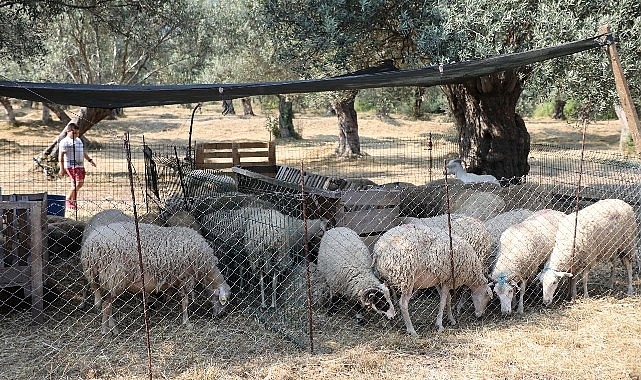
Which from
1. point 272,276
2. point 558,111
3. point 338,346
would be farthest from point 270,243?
point 558,111

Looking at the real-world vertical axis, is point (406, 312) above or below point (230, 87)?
below

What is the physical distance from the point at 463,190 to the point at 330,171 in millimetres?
10460

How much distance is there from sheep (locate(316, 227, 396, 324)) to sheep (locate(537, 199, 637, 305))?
1.96m

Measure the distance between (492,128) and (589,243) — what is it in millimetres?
5550

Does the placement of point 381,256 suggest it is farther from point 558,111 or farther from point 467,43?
point 558,111

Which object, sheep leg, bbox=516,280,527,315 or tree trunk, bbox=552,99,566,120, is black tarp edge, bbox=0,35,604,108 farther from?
tree trunk, bbox=552,99,566,120

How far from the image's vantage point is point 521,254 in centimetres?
717

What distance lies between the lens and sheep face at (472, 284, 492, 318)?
6805 millimetres

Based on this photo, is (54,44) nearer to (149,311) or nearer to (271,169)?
(271,169)

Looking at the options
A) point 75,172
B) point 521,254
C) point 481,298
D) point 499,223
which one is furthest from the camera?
point 75,172

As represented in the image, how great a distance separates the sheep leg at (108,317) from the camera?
6445mm

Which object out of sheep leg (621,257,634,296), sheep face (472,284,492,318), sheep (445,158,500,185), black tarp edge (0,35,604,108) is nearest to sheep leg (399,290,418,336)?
sheep face (472,284,492,318)

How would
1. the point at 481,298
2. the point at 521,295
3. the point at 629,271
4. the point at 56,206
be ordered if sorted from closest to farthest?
the point at 481,298 → the point at 521,295 → the point at 629,271 → the point at 56,206

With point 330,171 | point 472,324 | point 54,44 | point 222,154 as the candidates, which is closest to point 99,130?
point 54,44
